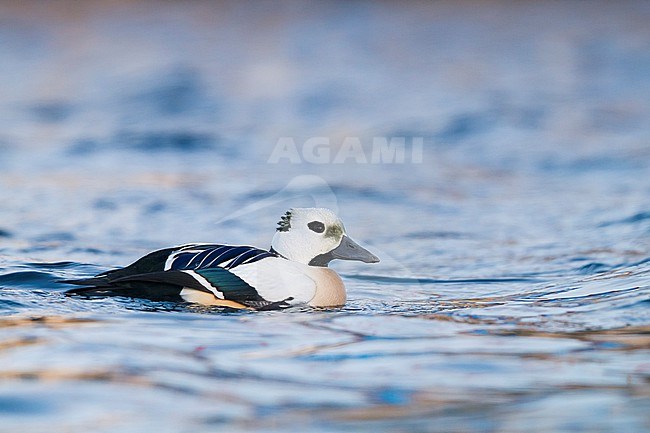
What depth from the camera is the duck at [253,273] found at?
5855mm

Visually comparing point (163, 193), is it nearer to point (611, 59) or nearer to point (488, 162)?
point (488, 162)

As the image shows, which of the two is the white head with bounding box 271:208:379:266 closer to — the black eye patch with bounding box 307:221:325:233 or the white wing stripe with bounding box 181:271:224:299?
the black eye patch with bounding box 307:221:325:233

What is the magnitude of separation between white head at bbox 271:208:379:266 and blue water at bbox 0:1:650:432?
348 millimetres

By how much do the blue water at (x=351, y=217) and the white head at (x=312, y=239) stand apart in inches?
13.7

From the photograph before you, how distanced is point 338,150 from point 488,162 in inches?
77.8

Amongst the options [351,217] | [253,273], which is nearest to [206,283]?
[253,273]

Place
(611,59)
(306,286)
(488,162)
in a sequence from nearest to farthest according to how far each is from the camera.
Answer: (306,286) < (488,162) < (611,59)

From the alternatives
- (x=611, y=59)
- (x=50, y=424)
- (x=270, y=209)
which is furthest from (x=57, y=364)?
(x=611, y=59)

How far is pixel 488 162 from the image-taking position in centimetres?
1393

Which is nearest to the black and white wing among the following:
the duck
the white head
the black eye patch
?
the duck

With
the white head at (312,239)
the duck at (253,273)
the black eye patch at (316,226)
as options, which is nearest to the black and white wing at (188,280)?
the duck at (253,273)

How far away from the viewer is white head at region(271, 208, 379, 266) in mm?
6184

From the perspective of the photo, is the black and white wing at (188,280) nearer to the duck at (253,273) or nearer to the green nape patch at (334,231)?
the duck at (253,273)

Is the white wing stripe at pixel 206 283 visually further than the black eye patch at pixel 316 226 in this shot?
No
